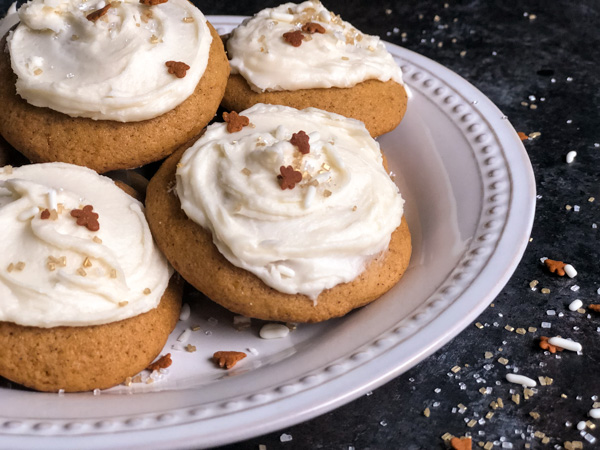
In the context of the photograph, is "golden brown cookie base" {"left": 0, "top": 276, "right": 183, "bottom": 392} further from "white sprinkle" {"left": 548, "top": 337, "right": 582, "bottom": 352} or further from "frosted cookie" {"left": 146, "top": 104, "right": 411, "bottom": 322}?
"white sprinkle" {"left": 548, "top": 337, "right": 582, "bottom": 352}

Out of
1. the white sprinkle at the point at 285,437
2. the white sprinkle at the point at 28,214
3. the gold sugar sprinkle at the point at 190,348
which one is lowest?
the white sprinkle at the point at 285,437

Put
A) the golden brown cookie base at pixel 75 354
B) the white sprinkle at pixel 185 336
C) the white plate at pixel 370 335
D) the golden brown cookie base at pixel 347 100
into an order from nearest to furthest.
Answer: the white plate at pixel 370 335 < the golden brown cookie base at pixel 75 354 < the white sprinkle at pixel 185 336 < the golden brown cookie base at pixel 347 100

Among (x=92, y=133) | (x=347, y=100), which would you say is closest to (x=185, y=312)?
(x=92, y=133)

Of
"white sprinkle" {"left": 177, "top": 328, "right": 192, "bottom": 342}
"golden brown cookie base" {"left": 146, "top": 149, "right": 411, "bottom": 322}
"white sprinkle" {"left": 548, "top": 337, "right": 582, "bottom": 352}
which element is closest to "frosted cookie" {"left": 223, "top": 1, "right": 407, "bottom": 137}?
"golden brown cookie base" {"left": 146, "top": 149, "right": 411, "bottom": 322}

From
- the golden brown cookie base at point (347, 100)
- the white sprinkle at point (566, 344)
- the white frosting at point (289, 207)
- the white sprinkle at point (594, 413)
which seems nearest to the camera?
the white frosting at point (289, 207)

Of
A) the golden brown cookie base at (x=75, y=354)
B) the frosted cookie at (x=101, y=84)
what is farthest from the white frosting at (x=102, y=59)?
the golden brown cookie base at (x=75, y=354)

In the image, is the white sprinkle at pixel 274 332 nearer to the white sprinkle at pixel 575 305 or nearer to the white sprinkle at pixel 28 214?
the white sprinkle at pixel 28 214
